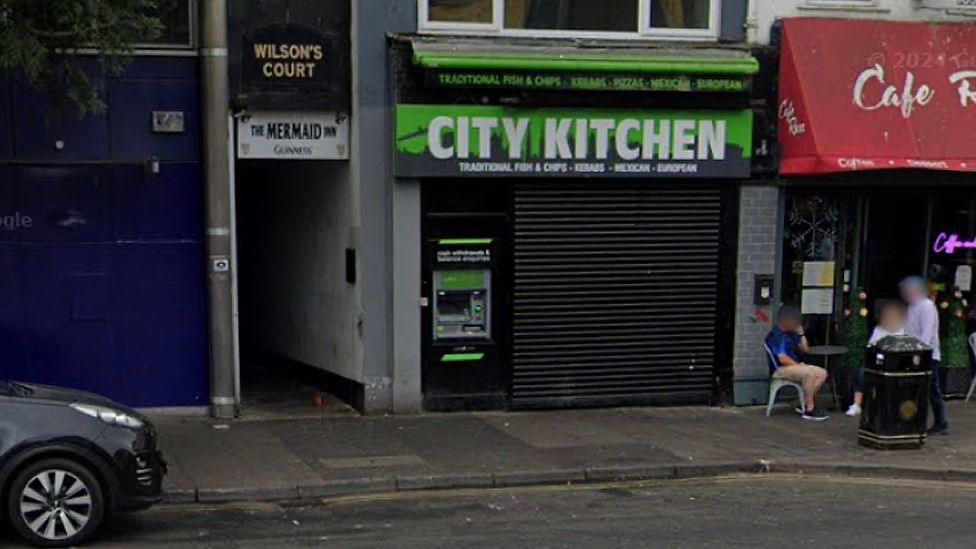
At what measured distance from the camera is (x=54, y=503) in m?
7.16

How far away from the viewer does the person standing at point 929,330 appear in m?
11.6

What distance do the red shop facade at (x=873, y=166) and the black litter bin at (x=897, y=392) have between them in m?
2.30

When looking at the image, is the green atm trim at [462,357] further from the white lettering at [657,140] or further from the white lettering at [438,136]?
the white lettering at [657,140]

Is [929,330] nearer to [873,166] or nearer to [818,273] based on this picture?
[818,273]

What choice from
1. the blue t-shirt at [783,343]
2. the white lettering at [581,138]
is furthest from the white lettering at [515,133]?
the blue t-shirt at [783,343]

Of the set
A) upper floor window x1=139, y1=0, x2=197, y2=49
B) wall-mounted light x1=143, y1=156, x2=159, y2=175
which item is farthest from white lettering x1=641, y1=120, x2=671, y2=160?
wall-mounted light x1=143, y1=156, x2=159, y2=175

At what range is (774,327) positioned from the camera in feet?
41.5

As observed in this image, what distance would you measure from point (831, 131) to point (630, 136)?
2285mm

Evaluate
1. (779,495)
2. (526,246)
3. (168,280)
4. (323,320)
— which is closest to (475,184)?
(526,246)

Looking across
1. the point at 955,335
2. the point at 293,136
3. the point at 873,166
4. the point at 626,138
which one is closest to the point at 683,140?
the point at 626,138

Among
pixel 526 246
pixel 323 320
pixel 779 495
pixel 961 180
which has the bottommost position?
pixel 779 495

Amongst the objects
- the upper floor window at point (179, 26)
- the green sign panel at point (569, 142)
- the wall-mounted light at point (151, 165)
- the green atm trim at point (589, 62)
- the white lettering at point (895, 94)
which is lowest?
the wall-mounted light at point (151, 165)

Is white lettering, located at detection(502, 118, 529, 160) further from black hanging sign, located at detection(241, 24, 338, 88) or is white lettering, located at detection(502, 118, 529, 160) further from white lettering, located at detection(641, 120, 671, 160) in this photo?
black hanging sign, located at detection(241, 24, 338, 88)

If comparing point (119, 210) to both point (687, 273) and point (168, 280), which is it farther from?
point (687, 273)
